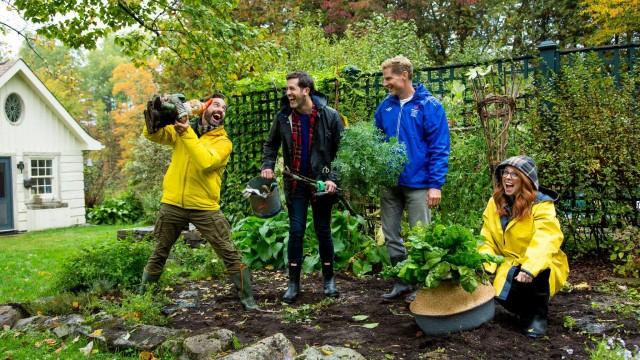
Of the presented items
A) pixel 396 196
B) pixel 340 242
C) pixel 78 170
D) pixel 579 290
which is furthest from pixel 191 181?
pixel 78 170

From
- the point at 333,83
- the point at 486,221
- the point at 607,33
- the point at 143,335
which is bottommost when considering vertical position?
the point at 143,335

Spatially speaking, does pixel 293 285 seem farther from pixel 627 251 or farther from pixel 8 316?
pixel 627 251

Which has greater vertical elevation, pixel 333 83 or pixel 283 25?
pixel 283 25

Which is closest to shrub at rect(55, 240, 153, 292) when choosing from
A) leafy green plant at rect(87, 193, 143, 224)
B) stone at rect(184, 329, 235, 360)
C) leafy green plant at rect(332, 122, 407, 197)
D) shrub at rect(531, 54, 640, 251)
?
stone at rect(184, 329, 235, 360)

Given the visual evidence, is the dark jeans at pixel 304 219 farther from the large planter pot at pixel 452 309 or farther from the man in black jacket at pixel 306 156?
the large planter pot at pixel 452 309

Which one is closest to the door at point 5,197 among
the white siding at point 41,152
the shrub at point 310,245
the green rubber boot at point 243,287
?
the white siding at point 41,152

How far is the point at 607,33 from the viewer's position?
569 inches

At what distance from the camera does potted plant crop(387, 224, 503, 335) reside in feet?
10.8

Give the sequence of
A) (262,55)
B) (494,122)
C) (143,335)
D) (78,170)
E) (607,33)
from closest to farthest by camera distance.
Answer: (143,335) → (494,122) → (262,55) → (607,33) → (78,170)

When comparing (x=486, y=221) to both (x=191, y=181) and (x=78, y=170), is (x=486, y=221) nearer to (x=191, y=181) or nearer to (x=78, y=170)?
(x=191, y=181)

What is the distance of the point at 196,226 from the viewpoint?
177 inches

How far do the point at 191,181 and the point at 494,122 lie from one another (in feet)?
9.32

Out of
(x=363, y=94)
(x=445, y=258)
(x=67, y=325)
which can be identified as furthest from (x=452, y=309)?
(x=363, y=94)

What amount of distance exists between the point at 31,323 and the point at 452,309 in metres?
3.06
